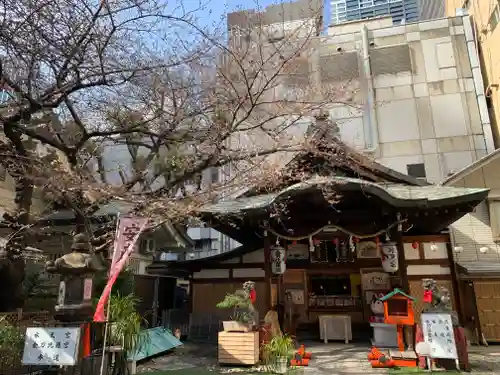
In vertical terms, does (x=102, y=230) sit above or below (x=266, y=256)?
above

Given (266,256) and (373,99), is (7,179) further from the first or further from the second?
(373,99)

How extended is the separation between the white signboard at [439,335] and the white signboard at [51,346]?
23.0ft

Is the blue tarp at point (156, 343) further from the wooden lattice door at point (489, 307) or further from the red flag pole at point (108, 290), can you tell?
the wooden lattice door at point (489, 307)

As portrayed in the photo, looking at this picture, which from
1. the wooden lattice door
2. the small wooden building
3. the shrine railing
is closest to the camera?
the small wooden building

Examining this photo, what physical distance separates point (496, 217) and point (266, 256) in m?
9.41

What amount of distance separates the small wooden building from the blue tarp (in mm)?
2757

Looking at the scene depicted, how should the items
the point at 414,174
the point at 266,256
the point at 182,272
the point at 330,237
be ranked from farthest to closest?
the point at 414,174, the point at 182,272, the point at 330,237, the point at 266,256

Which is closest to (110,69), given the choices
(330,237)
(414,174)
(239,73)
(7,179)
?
(239,73)

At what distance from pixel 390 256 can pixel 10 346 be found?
31.3 ft

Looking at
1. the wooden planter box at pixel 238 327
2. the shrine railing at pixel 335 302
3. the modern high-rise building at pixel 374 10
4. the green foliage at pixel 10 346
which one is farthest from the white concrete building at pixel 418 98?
the green foliage at pixel 10 346

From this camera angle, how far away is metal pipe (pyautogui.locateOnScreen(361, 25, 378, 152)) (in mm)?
20625

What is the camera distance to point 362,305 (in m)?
14.4

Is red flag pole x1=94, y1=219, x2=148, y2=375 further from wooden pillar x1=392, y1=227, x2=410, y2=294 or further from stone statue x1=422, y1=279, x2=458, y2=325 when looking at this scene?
wooden pillar x1=392, y1=227, x2=410, y2=294

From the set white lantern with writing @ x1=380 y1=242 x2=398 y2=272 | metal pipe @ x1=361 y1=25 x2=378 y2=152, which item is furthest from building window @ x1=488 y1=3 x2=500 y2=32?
white lantern with writing @ x1=380 y1=242 x2=398 y2=272
